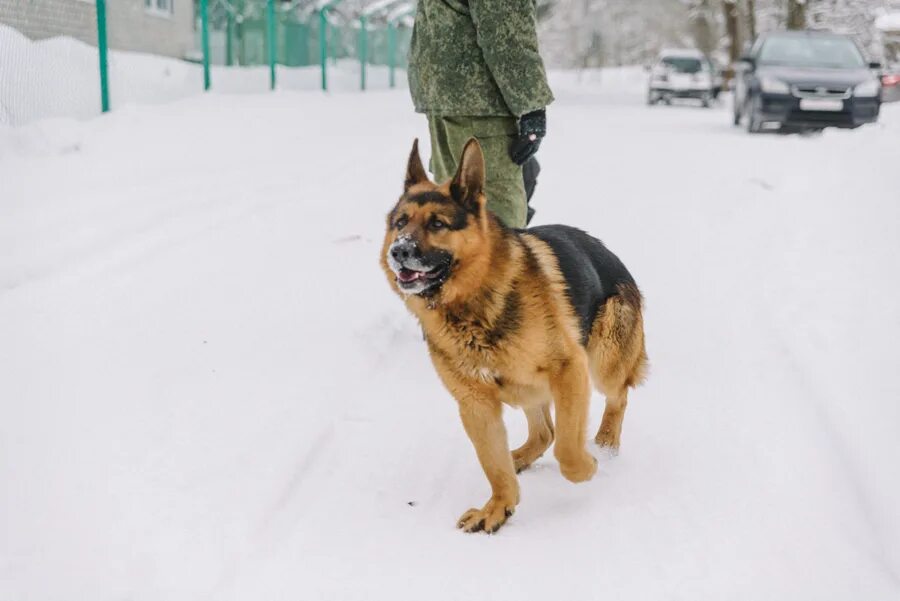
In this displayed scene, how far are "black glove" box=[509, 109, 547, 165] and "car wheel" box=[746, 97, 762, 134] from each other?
12332 mm

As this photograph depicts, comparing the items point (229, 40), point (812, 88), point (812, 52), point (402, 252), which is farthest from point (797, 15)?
point (402, 252)

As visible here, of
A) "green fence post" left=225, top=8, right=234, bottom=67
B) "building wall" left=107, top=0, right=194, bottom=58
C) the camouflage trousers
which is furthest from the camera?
"green fence post" left=225, top=8, right=234, bottom=67

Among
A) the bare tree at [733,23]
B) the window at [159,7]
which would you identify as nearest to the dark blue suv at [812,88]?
the window at [159,7]

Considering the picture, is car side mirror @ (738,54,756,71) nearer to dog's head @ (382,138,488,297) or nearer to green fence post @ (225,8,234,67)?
green fence post @ (225,8,234,67)

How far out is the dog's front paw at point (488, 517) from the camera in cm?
299

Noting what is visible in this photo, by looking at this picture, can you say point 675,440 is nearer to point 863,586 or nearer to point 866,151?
point 863,586

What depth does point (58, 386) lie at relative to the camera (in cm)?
394

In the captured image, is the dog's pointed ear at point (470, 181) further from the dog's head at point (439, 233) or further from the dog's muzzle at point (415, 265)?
the dog's muzzle at point (415, 265)

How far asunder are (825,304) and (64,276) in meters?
4.66

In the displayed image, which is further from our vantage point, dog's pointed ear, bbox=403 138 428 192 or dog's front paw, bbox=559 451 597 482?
dog's pointed ear, bbox=403 138 428 192

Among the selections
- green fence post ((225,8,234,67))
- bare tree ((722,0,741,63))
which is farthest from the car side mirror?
bare tree ((722,0,741,63))

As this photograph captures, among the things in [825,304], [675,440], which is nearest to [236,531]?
[675,440]

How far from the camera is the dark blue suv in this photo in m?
14.7

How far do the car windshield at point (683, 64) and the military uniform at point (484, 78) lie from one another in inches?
1042
